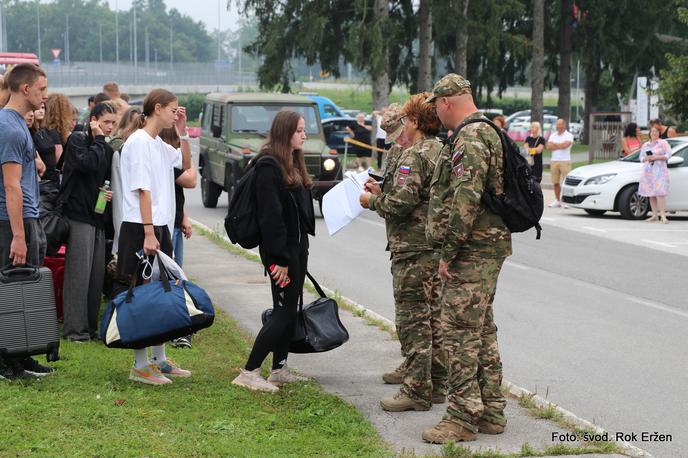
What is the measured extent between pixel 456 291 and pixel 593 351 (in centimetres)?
353

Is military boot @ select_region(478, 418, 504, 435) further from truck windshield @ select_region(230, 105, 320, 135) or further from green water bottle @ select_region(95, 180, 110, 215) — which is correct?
truck windshield @ select_region(230, 105, 320, 135)

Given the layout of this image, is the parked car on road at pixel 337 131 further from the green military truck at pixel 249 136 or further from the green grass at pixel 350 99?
the green grass at pixel 350 99

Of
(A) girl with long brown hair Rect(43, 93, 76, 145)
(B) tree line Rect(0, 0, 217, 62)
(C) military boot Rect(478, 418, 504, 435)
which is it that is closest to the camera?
(C) military boot Rect(478, 418, 504, 435)

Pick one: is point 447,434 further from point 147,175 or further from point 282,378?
point 147,175

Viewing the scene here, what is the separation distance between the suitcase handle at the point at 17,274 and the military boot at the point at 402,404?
92.0 inches

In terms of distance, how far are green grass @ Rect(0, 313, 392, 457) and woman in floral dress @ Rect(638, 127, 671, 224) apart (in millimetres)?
13691

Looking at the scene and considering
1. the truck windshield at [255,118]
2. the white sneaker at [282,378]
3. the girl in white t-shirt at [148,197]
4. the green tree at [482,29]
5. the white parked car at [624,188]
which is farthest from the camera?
the green tree at [482,29]

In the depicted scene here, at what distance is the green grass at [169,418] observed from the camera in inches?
225

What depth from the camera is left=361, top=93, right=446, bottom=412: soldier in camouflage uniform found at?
6.62 m

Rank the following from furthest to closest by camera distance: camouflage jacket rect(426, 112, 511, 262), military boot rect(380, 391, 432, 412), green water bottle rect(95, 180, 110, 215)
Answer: green water bottle rect(95, 180, 110, 215) → military boot rect(380, 391, 432, 412) → camouflage jacket rect(426, 112, 511, 262)

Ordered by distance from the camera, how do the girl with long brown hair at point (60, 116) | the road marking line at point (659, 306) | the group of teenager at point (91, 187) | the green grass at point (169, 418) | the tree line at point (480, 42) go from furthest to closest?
the tree line at point (480, 42) < the road marking line at point (659, 306) < the girl with long brown hair at point (60, 116) < the group of teenager at point (91, 187) < the green grass at point (169, 418)

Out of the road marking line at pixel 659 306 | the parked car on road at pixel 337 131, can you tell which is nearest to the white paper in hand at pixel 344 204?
the road marking line at pixel 659 306

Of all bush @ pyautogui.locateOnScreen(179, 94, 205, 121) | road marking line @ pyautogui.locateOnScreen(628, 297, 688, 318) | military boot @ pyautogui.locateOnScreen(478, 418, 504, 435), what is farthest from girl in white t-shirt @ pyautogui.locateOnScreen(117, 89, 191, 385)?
bush @ pyautogui.locateOnScreen(179, 94, 205, 121)

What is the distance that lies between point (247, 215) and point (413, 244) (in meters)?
1.06
